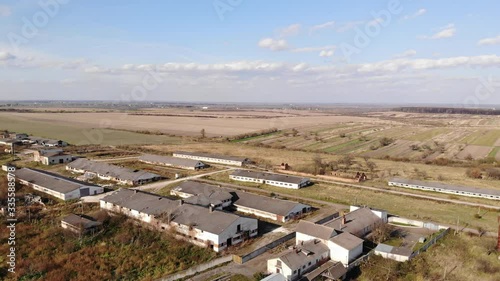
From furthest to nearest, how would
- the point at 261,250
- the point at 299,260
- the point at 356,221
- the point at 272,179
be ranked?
1. the point at 272,179
2. the point at 356,221
3. the point at 261,250
4. the point at 299,260

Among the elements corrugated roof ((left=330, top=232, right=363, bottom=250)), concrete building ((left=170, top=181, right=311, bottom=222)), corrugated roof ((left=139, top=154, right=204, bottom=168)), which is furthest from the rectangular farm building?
corrugated roof ((left=139, top=154, right=204, bottom=168))

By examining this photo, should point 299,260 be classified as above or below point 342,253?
above

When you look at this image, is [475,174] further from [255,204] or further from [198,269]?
[198,269]

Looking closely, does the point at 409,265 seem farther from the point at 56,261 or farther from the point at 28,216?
the point at 28,216

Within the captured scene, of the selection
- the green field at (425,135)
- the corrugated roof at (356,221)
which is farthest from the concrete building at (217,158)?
the green field at (425,135)

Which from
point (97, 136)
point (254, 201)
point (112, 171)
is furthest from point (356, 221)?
point (97, 136)

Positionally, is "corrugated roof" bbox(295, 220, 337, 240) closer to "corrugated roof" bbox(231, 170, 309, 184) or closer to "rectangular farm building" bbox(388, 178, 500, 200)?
"corrugated roof" bbox(231, 170, 309, 184)

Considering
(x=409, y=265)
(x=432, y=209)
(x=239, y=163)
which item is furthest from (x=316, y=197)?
(x=239, y=163)
